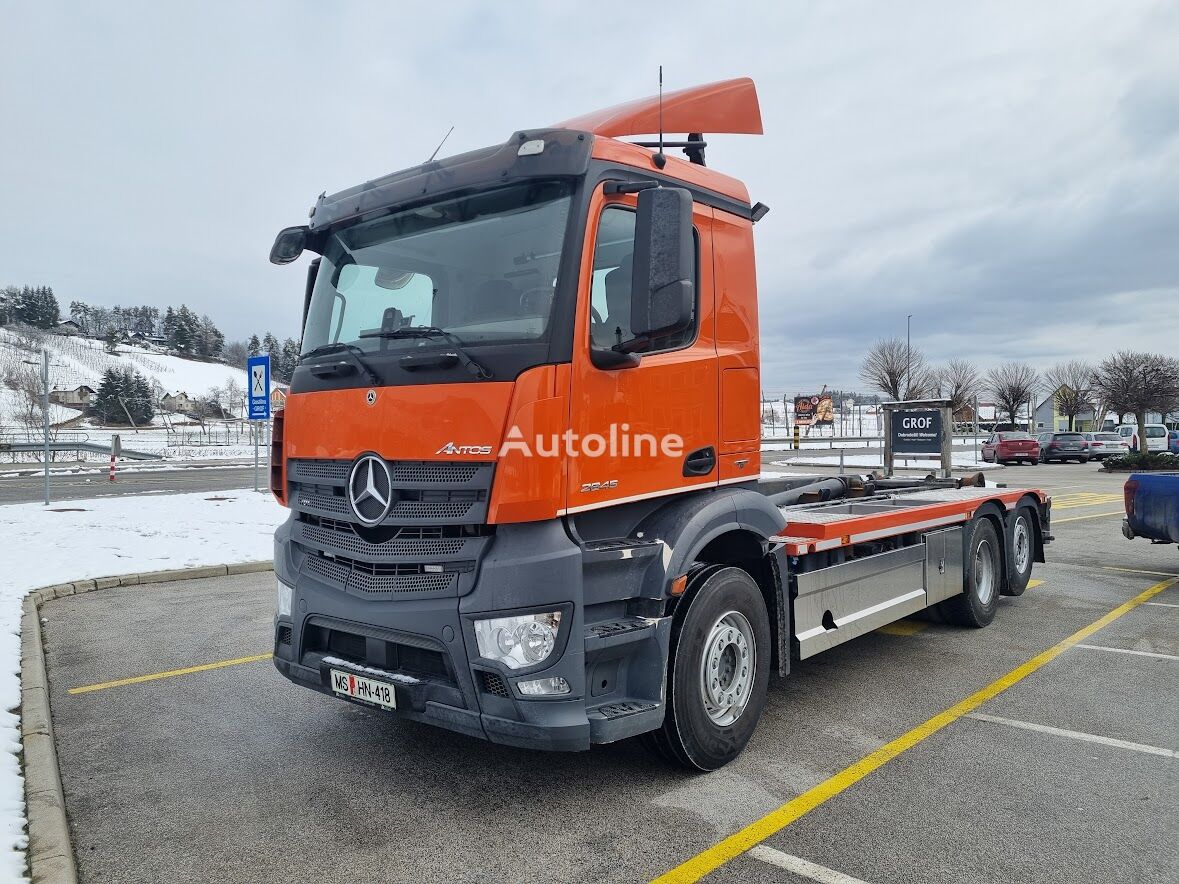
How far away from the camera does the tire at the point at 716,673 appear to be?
364 centimetres

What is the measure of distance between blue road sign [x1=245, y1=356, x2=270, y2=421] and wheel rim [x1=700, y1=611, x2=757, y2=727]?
13503 mm

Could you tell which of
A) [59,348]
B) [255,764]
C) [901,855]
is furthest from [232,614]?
[59,348]

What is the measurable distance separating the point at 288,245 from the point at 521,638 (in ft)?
8.65

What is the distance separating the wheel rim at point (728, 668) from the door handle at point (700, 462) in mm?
692

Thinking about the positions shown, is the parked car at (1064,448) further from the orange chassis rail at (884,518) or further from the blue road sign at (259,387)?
the blue road sign at (259,387)

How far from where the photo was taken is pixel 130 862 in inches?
122

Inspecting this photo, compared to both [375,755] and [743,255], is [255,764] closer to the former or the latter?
[375,755]

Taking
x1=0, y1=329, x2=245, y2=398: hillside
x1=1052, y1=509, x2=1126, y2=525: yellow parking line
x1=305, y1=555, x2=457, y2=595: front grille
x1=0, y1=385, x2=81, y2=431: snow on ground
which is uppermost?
x1=0, y1=329, x2=245, y2=398: hillside

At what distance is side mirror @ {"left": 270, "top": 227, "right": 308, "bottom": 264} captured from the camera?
4.41 m

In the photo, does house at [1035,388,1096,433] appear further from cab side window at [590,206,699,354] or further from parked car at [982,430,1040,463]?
cab side window at [590,206,699,354]

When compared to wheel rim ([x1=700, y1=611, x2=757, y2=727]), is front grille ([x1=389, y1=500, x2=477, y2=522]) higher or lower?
higher

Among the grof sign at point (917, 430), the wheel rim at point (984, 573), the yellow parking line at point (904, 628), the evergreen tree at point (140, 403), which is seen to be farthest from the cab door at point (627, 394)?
the evergreen tree at point (140, 403)

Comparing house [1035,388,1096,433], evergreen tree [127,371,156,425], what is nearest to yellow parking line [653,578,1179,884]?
house [1035,388,1096,433]

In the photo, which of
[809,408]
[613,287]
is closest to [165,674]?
[613,287]
